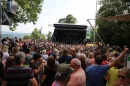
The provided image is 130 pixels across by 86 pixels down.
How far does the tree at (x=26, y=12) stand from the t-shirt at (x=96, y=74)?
26.3 metres

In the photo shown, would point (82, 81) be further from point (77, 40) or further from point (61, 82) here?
point (77, 40)

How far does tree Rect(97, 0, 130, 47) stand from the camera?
130 feet

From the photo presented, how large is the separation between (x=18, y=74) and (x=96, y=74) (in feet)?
5.59

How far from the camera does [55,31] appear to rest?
41.3 meters

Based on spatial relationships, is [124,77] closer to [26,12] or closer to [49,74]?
[49,74]

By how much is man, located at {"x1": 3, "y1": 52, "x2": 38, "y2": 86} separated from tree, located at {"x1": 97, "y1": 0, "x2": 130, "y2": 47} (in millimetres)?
35535

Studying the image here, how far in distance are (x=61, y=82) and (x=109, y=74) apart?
8.30 feet

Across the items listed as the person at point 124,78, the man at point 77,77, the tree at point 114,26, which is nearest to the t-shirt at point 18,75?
the man at point 77,77

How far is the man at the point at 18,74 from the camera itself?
170 inches

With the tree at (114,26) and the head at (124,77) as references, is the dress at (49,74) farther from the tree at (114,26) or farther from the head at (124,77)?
the tree at (114,26)

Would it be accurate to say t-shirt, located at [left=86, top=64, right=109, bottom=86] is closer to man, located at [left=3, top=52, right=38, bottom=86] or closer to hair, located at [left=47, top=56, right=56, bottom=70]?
hair, located at [left=47, top=56, right=56, bottom=70]

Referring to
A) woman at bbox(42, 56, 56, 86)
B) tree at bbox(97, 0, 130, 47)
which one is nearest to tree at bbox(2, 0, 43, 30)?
tree at bbox(97, 0, 130, 47)

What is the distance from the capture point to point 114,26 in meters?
Result: 42.2

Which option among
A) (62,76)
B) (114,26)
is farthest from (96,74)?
(114,26)
